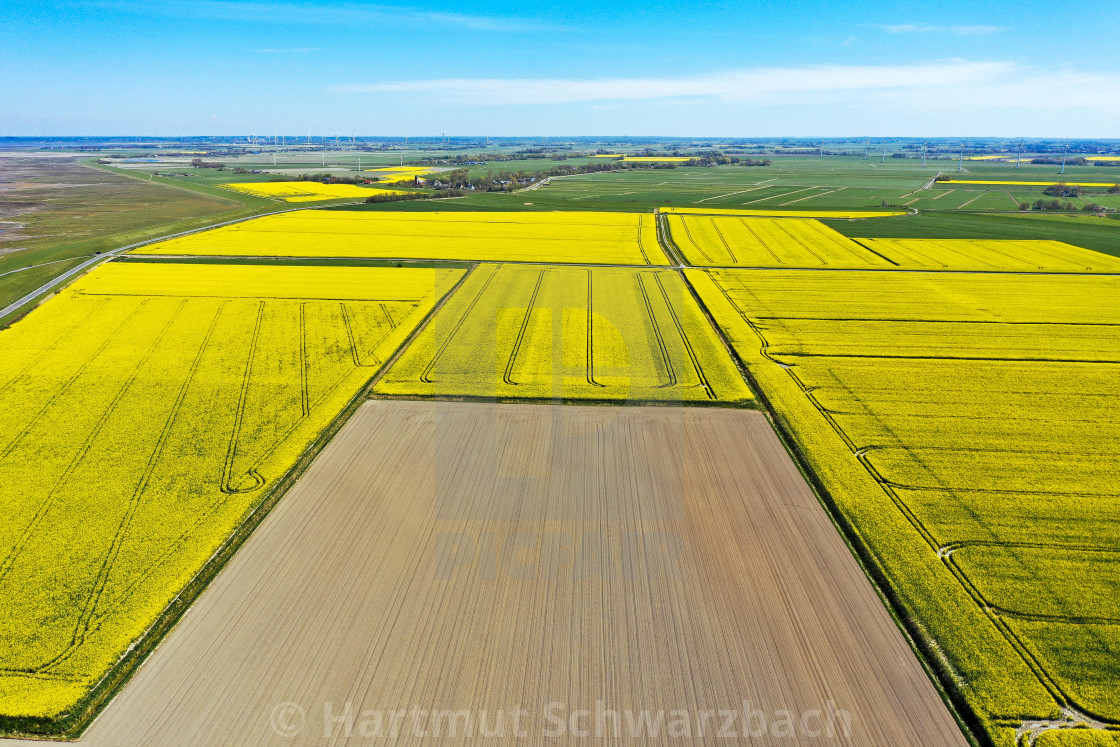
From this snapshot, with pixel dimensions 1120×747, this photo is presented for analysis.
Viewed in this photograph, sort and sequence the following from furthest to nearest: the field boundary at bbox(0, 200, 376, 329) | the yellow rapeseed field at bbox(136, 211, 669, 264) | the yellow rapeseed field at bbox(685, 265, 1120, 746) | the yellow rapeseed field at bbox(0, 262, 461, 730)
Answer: the yellow rapeseed field at bbox(136, 211, 669, 264), the field boundary at bbox(0, 200, 376, 329), the yellow rapeseed field at bbox(0, 262, 461, 730), the yellow rapeseed field at bbox(685, 265, 1120, 746)

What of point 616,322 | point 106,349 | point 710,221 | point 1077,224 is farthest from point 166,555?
point 1077,224

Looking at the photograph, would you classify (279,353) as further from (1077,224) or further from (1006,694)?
(1077,224)

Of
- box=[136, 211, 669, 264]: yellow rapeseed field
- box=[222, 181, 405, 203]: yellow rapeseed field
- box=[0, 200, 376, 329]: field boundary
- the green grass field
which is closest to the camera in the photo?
the green grass field

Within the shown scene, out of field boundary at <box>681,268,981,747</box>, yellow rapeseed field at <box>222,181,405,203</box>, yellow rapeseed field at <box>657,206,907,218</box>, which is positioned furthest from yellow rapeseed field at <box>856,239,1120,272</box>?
yellow rapeseed field at <box>222,181,405,203</box>

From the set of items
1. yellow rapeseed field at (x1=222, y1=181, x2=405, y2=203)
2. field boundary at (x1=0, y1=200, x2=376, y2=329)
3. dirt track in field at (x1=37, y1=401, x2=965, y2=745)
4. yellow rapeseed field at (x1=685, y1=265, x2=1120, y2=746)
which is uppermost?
yellow rapeseed field at (x1=222, y1=181, x2=405, y2=203)

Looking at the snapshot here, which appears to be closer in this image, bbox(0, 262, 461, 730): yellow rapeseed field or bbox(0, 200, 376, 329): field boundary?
bbox(0, 262, 461, 730): yellow rapeseed field

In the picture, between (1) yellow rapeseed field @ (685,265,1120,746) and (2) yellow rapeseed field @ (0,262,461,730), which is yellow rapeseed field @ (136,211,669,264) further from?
(1) yellow rapeseed field @ (685,265,1120,746)

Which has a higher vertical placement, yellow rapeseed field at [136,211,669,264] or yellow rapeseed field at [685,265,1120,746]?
yellow rapeseed field at [136,211,669,264]

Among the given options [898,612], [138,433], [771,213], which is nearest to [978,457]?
[898,612]
